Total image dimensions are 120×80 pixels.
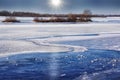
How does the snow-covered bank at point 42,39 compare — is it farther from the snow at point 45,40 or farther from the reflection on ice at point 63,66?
the reflection on ice at point 63,66

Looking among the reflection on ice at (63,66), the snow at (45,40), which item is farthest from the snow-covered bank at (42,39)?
the reflection on ice at (63,66)

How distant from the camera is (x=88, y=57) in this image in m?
7.64

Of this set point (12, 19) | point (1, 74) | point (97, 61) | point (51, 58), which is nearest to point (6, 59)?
point (51, 58)

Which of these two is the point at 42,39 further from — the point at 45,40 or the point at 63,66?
the point at 63,66

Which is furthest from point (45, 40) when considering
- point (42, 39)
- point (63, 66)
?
point (63, 66)

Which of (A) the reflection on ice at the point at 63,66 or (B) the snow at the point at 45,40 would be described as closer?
(A) the reflection on ice at the point at 63,66

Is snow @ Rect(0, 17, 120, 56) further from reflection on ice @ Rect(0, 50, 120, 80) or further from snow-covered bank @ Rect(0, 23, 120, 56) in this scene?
reflection on ice @ Rect(0, 50, 120, 80)

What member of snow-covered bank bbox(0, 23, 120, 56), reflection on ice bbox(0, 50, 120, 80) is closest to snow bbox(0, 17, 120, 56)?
snow-covered bank bbox(0, 23, 120, 56)

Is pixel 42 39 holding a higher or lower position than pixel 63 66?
lower

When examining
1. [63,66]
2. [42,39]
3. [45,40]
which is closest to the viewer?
[63,66]

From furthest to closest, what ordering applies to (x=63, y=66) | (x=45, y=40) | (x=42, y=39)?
(x=42, y=39) < (x=45, y=40) < (x=63, y=66)

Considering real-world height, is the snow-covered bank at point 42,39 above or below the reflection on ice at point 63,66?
below

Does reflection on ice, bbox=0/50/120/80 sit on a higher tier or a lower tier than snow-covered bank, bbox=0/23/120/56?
higher

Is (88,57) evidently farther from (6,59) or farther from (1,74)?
(1,74)
